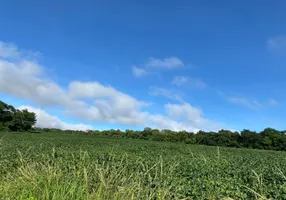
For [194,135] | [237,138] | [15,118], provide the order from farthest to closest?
[15,118] < [194,135] < [237,138]

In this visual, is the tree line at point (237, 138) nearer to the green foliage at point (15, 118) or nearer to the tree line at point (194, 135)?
the tree line at point (194, 135)

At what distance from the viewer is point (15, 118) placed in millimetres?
67562

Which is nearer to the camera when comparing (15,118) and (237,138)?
(237,138)

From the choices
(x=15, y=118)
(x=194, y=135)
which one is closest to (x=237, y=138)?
(x=194, y=135)

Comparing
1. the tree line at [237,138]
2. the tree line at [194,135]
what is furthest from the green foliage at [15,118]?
the tree line at [237,138]

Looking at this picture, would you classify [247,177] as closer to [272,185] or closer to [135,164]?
[272,185]

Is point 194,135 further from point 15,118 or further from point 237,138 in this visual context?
point 15,118

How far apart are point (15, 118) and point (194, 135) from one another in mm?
43585

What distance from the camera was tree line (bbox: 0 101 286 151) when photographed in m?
54.5

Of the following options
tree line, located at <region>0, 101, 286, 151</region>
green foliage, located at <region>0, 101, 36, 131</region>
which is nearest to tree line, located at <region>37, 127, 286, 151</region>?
tree line, located at <region>0, 101, 286, 151</region>

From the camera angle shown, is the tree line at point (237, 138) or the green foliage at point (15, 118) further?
the green foliage at point (15, 118)

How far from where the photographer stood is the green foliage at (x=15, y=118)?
67.0 metres

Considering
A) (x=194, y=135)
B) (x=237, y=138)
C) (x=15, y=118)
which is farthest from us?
(x=15, y=118)

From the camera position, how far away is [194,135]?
6278 cm
